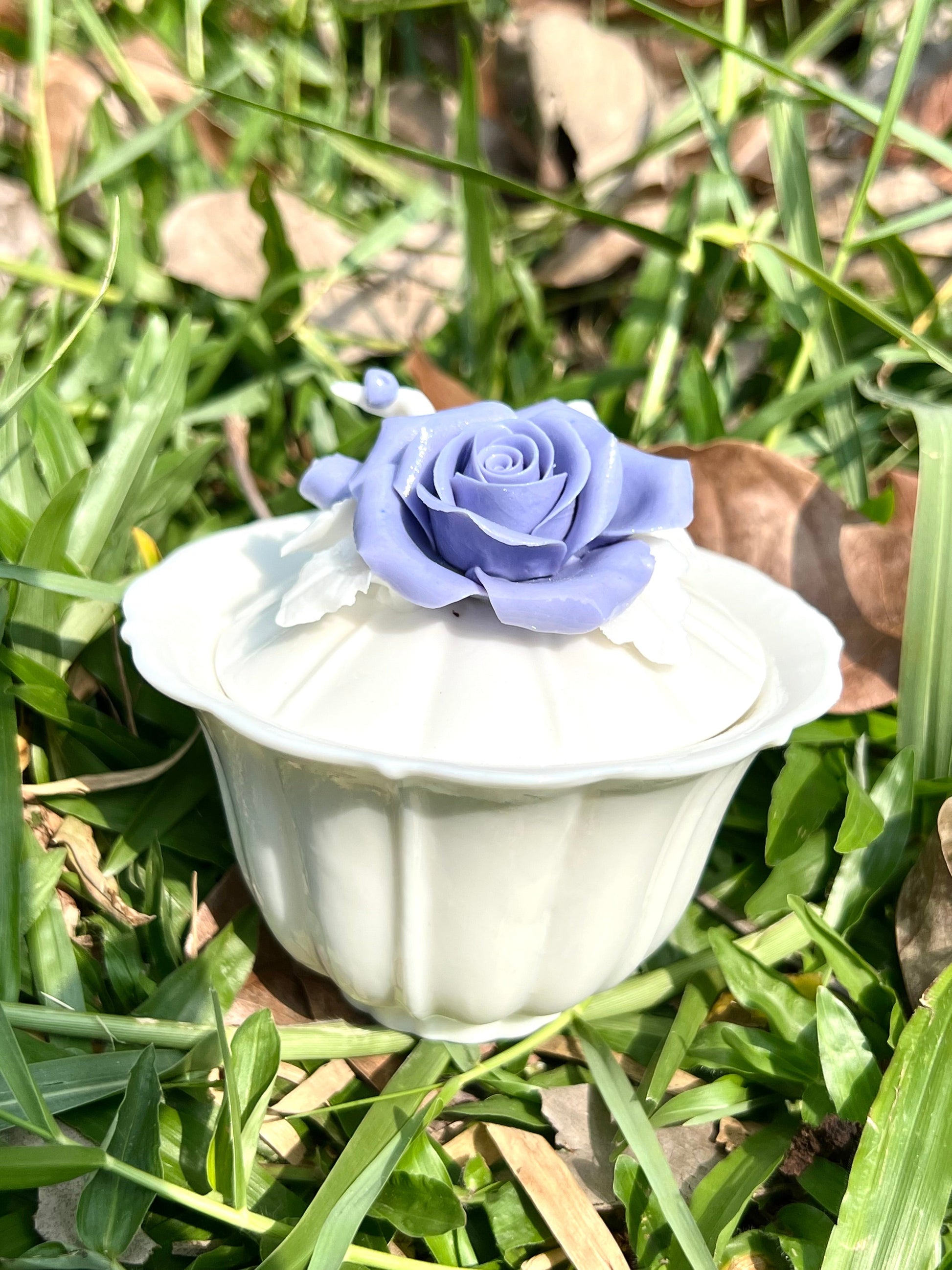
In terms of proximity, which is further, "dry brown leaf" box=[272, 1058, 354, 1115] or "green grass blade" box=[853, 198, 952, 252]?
"green grass blade" box=[853, 198, 952, 252]

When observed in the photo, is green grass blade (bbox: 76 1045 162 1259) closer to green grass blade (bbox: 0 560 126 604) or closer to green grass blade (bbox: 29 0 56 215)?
green grass blade (bbox: 0 560 126 604)

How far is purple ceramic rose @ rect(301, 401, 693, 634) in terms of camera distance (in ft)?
2.25

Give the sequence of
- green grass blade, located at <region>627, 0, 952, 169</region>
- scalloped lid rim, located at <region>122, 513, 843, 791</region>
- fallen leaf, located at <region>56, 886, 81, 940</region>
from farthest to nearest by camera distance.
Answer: green grass blade, located at <region>627, 0, 952, 169</region>
fallen leaf, located at <region>56, 886, 81, 940</region>
scalloped lid rim, located at <region>122, 513, 843, 791</region>

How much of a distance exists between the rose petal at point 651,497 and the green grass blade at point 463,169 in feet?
1.63

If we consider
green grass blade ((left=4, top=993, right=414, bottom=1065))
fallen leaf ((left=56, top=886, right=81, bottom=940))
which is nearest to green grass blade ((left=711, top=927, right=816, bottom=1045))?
green grass blade ((left=4, top=993, right=414, bottom=1065))

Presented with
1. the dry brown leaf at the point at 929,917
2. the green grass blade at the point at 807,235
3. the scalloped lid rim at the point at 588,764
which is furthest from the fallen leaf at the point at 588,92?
the dry brown leaf at the point at 929,917

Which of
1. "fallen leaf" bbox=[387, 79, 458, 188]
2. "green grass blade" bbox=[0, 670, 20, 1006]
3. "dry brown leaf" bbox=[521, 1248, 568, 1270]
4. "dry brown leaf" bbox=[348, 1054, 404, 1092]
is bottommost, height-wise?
"dry brown leaf" bbox=[521, 1248, 568, 1270]

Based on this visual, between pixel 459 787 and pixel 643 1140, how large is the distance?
13.7 inches

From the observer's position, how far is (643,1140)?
2.55 ft

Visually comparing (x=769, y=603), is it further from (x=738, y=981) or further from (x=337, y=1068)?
(x=337, y=1068)

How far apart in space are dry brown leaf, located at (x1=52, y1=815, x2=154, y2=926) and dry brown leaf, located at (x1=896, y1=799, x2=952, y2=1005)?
0.66 metres

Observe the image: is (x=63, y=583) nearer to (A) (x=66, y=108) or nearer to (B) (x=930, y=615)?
(B) (x=930, y=615)

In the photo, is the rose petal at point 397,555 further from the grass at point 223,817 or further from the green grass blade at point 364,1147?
the green grass blade at point 364,1147

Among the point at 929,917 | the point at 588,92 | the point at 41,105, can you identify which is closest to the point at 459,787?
the point at 929,917
